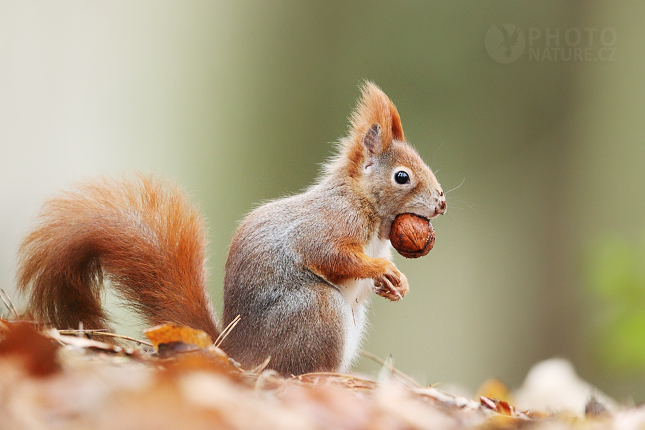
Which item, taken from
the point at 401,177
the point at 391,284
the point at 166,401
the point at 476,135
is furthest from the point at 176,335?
the point at 476,135

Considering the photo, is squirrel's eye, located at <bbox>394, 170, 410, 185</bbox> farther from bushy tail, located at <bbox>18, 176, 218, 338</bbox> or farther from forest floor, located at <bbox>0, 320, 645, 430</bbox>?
forest floor, located at <bbox>0, 320, 645, 430</bbox>

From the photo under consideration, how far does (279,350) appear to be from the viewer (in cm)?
110

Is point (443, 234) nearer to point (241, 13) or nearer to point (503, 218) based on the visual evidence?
point (503, 218)

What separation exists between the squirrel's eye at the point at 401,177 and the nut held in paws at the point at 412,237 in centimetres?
8

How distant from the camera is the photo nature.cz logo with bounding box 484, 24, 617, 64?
2.94 meters

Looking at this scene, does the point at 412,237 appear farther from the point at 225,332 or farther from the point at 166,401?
the point at 166,401

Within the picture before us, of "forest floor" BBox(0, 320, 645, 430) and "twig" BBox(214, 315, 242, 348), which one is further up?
"forest floor" BBox(0, 320, 645, 430)

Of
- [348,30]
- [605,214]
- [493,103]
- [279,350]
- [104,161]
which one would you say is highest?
[348,30]

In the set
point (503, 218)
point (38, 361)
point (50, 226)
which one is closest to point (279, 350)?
point (50, 226)

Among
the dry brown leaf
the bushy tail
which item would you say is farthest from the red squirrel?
the dry brown leaf

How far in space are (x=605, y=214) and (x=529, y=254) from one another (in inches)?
18.2

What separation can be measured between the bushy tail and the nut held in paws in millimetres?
400

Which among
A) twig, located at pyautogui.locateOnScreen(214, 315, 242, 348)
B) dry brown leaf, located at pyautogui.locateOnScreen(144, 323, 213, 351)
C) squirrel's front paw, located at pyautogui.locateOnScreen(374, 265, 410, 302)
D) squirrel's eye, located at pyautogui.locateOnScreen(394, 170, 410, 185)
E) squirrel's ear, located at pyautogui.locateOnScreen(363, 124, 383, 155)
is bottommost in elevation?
twig, located at pyautogui.locateOnScreen(214, 315, 242, 348)

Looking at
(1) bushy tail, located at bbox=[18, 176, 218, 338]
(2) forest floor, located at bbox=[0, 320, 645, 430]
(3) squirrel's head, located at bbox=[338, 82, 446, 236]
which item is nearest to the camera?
(2) forest floor, located at bbox=[0, 320, 645, 430]
